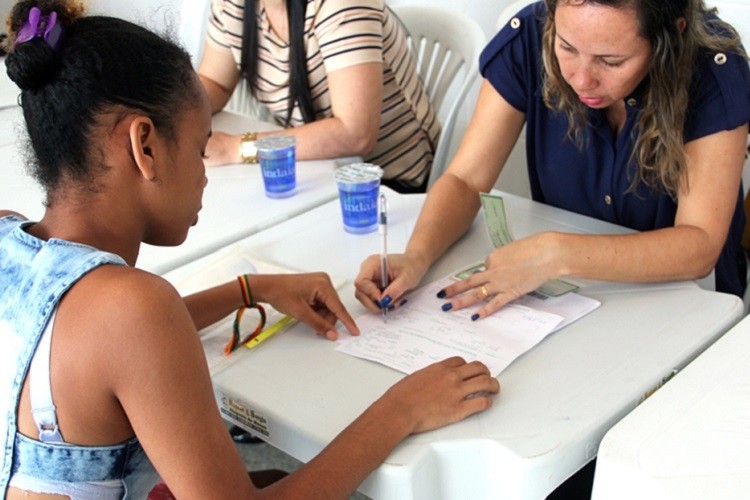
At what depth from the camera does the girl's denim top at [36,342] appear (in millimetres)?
854

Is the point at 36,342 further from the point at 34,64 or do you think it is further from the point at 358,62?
the point at 358,62

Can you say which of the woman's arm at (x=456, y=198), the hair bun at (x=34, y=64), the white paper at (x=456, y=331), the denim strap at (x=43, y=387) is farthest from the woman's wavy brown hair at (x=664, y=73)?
the denim strap at (x=43, y=387)

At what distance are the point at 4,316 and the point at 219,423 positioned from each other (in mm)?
259

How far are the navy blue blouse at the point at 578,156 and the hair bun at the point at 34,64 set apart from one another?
0.96 meters

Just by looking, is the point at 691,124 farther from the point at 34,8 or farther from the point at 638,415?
the point at 34,8

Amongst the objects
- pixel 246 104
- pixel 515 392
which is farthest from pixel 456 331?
pixel 246 104

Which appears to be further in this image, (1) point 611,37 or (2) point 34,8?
(1) point 611,37

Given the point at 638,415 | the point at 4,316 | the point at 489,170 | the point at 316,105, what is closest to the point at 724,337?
the point at 638,415

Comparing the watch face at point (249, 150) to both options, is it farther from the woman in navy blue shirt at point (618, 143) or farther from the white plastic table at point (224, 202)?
the woman in navy blue shirt at point (618, 143)

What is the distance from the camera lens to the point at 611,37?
1.31m

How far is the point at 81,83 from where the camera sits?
2.93 feet

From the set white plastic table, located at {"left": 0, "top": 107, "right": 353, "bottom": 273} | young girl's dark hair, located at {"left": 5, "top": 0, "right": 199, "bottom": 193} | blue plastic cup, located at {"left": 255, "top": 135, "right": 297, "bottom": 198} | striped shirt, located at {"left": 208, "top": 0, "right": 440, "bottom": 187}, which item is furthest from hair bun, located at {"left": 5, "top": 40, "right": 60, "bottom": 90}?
striped shirt, located at {"left": 208, "top": 0, "right": 440, "bottom": 187}

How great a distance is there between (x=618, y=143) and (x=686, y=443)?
73 cm

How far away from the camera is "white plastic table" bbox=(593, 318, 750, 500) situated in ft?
2.87
